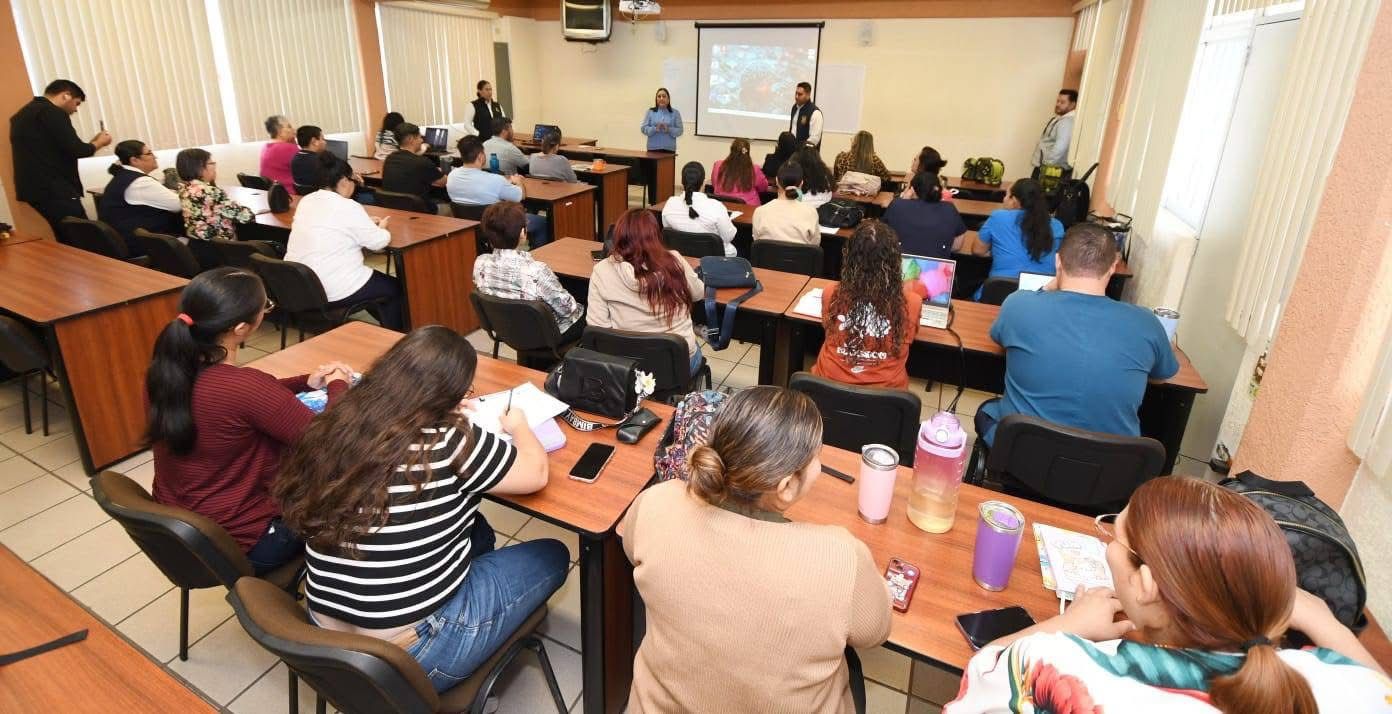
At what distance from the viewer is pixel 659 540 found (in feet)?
3.76

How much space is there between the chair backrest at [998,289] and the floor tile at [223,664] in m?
3.55

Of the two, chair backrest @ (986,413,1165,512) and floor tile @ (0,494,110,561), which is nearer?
chair backrest @ (986,413,1165,512)

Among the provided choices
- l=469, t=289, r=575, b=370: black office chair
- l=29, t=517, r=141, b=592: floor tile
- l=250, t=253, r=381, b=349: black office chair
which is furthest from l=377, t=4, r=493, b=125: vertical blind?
l=29, t=517, r=141, b=592: floor tile

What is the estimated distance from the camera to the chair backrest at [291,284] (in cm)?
354

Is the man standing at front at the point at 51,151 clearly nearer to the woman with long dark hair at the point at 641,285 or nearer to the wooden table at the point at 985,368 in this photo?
the woman with long dark hair at the point at 641,285

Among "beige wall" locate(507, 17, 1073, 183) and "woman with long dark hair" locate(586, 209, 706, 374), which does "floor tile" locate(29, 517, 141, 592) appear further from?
"beige wall" locate(507, 17, 1073, 183)

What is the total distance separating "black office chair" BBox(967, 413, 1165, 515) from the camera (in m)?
1.84

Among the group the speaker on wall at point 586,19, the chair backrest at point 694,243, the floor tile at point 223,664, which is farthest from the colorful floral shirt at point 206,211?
the speaker on wall at point 586,19

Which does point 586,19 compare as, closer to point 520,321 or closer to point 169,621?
point 520,321

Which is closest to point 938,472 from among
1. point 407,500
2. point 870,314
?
point 870,314

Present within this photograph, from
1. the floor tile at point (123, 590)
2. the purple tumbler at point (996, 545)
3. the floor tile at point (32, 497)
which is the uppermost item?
the purple tumbler at point (996, 545)

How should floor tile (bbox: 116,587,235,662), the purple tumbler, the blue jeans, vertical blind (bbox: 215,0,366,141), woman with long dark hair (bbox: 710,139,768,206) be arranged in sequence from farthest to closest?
vertical blind (bbox: 215,0,366,141), woman with long dark hair (bbox: 710,139,768,206), floor tile (bbox: 116,587,235,662), the blue jeans, the purple tumbler

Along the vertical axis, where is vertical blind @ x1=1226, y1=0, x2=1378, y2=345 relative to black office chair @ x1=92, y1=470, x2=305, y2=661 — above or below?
above

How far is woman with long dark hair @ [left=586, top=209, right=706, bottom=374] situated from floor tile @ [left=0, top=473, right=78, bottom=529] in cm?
234
